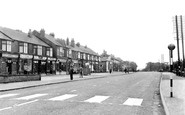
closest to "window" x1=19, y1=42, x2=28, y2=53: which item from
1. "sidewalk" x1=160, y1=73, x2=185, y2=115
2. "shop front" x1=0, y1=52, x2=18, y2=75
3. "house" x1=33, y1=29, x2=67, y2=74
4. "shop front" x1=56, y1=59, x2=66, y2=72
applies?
"shop front" x1=0, y1=52, x2=18, y2=75

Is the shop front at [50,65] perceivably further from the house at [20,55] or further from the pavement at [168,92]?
the pavement at [168,92]

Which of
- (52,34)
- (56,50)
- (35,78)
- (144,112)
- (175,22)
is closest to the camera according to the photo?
(144,112)

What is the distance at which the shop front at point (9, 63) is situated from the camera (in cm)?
3821

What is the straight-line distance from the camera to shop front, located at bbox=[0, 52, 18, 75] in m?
38.2

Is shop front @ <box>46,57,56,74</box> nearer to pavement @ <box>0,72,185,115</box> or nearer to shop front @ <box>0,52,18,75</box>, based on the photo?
shop front @ <box>0,52,18,75</box>

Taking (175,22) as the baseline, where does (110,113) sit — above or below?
below

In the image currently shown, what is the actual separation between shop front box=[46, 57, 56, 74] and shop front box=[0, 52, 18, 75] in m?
10.8

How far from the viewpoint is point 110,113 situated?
8.14 metres

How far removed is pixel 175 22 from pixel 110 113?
125ft

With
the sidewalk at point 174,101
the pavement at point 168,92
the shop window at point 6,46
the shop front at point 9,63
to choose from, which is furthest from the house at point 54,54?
the sidewalk at point 174,101

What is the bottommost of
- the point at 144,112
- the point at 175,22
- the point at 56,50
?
the point at 144,112

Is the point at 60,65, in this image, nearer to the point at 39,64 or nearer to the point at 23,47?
the point at 39,64

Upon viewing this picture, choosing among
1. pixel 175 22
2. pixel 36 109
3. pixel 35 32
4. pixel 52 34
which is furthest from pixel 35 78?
pixel 52 34

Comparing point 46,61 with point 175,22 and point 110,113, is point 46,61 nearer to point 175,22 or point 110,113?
point 175,22
